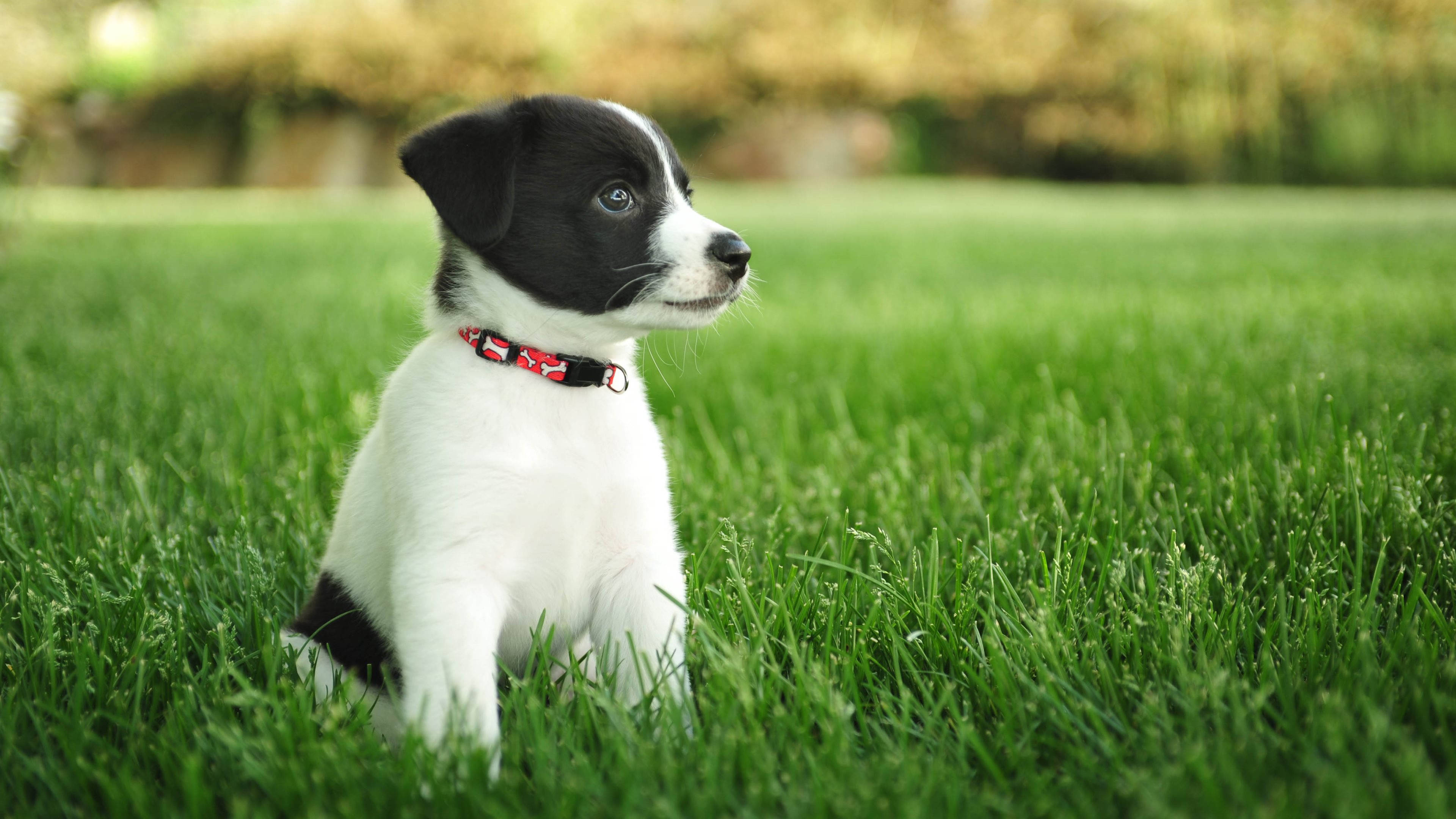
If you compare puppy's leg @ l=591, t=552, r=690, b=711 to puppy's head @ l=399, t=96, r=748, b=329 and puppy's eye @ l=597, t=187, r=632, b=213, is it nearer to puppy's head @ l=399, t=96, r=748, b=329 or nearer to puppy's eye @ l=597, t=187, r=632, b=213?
puppy's head @ l=399, t=96, r=748, b=329

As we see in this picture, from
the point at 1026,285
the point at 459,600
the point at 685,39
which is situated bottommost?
the point at 1026,285

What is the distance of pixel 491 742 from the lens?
147 cm

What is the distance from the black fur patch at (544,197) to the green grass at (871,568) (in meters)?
0.62

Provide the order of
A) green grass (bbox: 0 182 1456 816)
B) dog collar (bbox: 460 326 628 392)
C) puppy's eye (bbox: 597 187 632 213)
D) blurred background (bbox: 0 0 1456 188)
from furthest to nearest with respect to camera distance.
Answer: blurred background (bbox: 0 0 1456 188), puppy's eye (bbox: 597 187 632 213), dog collar (bbox: 460 326 628 392), green grass (bbox: 0 182 1456 816)

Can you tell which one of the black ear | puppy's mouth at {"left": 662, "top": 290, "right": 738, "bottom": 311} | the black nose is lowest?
puppy's mouth at {"left": 662, "top": 290, "right": 738, "bottom": 311}

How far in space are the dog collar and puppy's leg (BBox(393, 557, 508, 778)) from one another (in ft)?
1.19

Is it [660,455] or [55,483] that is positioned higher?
[660,455]

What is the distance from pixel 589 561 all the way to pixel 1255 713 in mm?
1037

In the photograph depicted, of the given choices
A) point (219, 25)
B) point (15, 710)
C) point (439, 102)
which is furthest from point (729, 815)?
point (219, 25)

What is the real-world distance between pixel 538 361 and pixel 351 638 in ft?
1.97

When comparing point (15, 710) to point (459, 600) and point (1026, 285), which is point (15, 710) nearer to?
point (459, 600)

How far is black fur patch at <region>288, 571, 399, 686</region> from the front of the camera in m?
1.80

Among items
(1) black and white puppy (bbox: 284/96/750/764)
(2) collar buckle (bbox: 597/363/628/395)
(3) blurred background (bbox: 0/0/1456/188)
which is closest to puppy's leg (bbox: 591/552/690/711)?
(1) black and white puppy (bbox: 284/96/750/764)

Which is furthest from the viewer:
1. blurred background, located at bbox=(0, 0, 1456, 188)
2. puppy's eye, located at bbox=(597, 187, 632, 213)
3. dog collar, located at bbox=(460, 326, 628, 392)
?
blurred background, located at bbox=(0, 0, 1456, 188)
